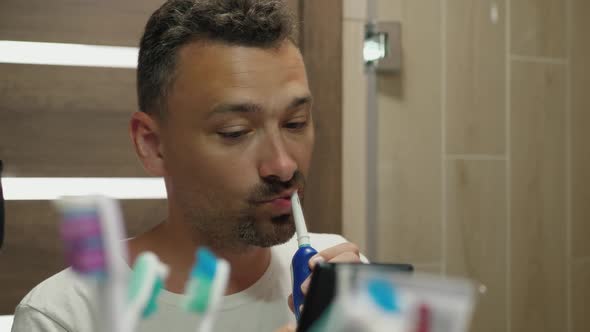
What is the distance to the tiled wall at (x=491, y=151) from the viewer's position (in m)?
1.17

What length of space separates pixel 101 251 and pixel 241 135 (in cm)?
51

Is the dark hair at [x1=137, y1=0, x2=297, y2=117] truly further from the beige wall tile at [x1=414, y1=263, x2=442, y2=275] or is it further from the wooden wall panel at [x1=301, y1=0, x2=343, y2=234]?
the beige wall tile at [x1=414, y1=263, x2=442, y2=275]

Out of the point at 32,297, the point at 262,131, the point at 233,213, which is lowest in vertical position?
the point at 32,297

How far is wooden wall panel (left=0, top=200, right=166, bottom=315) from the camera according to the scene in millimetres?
1028

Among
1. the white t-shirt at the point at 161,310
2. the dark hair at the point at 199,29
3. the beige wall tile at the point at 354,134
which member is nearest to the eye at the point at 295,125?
the dark hair at the point at 199,29

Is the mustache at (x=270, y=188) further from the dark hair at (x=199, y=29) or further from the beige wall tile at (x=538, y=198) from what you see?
the beige wall tile at (x=538, y=198)

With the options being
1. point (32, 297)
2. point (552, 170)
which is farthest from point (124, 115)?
point (552, 170)

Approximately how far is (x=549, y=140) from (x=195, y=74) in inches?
36.1

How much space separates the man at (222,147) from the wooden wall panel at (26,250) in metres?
0.28

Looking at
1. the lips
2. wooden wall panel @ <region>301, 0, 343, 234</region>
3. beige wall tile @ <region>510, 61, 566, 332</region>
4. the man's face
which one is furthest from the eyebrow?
beige wall tile @ <region>510, 61, 566, 332</region>

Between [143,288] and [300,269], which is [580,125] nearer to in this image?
[300,269]

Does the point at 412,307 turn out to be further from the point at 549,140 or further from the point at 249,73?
the point at 549,140

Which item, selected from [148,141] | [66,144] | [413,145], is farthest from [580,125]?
[66,144]

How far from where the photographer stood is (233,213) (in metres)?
0.70
